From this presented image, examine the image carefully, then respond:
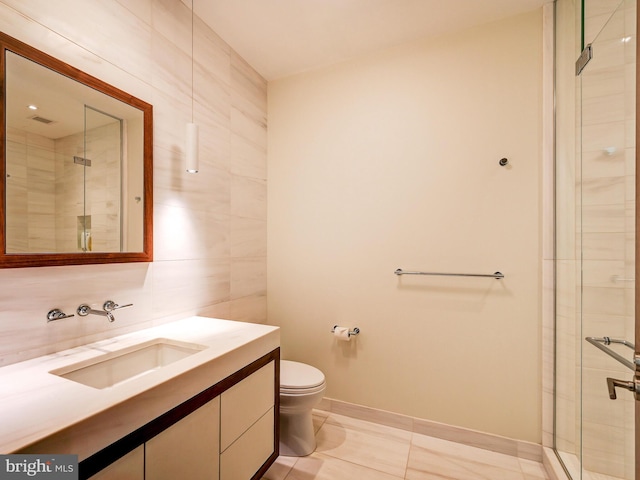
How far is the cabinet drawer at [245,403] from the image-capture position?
1.21 m

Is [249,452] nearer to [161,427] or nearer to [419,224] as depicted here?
[161,427]

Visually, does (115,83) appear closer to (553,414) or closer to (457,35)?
(457,35)

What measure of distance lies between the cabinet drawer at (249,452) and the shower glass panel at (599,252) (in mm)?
1387

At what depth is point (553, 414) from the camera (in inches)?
67.7

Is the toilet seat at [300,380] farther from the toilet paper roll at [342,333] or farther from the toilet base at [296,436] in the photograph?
the toilet paper roll at [342,333]

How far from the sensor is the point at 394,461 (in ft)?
5.75

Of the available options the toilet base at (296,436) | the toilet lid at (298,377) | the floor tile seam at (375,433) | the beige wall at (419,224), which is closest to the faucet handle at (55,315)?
the toilet lid at (298,377)

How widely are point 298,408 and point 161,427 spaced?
0.96 m

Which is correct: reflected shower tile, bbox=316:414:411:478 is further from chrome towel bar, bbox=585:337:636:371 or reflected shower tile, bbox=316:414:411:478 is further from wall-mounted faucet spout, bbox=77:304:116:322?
wall-mounted faucet spout, bbox=77:304:116:322

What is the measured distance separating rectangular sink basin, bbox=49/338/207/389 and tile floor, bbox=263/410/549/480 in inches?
34.8

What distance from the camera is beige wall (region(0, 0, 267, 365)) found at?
114 centimetres

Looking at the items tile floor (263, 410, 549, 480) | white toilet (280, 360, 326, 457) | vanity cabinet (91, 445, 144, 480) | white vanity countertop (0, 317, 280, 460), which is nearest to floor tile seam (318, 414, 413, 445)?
tile floor (263, 410, 549, 480)

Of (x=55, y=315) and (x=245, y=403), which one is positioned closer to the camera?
(x=55, y=315)

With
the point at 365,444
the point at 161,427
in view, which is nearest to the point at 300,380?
the point at 365,444
